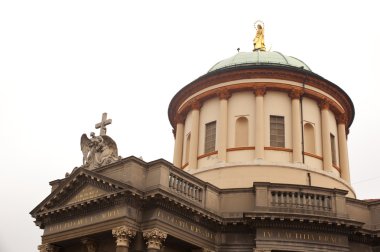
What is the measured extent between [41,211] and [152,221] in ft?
19.3

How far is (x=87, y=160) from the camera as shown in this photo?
24609 mm

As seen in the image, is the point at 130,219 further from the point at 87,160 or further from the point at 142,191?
the point at 87,160

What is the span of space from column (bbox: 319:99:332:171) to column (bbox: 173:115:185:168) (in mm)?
7421

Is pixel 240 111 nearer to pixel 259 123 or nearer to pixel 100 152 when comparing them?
pixel 259 123

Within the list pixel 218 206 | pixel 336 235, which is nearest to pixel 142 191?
pixel 218 206

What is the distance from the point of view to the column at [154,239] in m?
20.9

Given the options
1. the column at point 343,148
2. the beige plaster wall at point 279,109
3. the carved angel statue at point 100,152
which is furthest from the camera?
the column at point 343,148

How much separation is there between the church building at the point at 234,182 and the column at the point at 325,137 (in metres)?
0.05

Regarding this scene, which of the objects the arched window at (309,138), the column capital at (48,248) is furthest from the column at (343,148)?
the column capital at (48,248)

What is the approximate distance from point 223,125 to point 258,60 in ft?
15.7

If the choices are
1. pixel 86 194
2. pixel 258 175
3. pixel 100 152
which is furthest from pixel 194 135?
pixel 86 194

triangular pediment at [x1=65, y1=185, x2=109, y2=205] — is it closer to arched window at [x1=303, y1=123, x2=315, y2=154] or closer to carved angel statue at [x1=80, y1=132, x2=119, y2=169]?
carved angel statue at [x1=80, y1=132, x2=119, y2=169]

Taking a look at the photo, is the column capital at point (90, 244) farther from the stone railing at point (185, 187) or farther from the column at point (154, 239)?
the stone railing at point (185, 187)

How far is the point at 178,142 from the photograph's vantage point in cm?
3108
